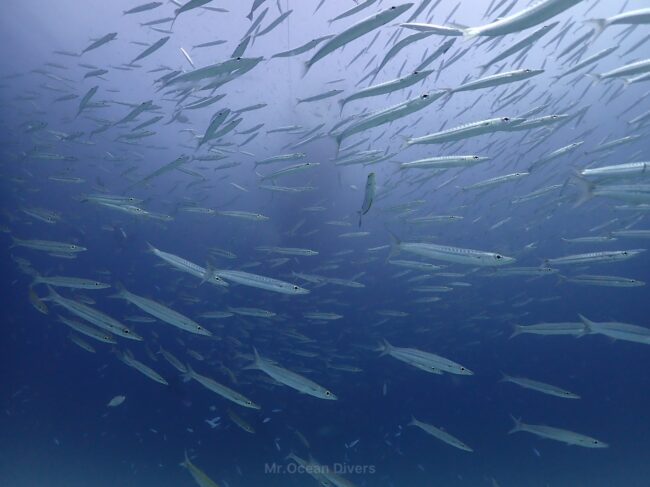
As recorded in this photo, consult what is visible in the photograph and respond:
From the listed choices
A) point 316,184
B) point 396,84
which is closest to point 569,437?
point 396,84

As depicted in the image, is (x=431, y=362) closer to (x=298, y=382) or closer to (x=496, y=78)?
(x=298, y=382)

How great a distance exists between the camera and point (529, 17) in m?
2.68

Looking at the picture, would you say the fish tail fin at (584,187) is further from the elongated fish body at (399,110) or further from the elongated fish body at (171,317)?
the elongated fish body at (171,317)

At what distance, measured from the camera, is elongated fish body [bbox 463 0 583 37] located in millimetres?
2586

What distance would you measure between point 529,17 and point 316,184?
1461 centimetres

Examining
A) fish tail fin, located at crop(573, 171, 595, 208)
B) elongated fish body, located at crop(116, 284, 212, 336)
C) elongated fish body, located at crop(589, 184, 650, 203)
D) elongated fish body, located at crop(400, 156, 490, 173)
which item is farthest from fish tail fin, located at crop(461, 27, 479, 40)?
elongated fish body, located at crop(116, 284, 212, 336)

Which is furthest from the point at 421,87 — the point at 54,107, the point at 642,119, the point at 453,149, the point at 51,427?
the point at 51,427

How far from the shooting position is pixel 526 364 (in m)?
26.5

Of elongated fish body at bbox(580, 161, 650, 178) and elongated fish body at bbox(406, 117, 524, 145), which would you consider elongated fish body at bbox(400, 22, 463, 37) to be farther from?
elongated fish body at bbox(580, 161, 650, 178)

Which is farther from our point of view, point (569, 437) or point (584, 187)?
point (569, 437)

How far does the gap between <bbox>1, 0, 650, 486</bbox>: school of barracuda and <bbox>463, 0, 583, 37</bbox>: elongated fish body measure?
17 mm

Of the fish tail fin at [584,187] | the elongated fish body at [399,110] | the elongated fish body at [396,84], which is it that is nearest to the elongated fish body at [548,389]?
the fish tail fin at [584,187]

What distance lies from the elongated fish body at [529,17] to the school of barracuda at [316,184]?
17mm

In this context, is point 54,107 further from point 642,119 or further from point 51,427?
point 642,119
